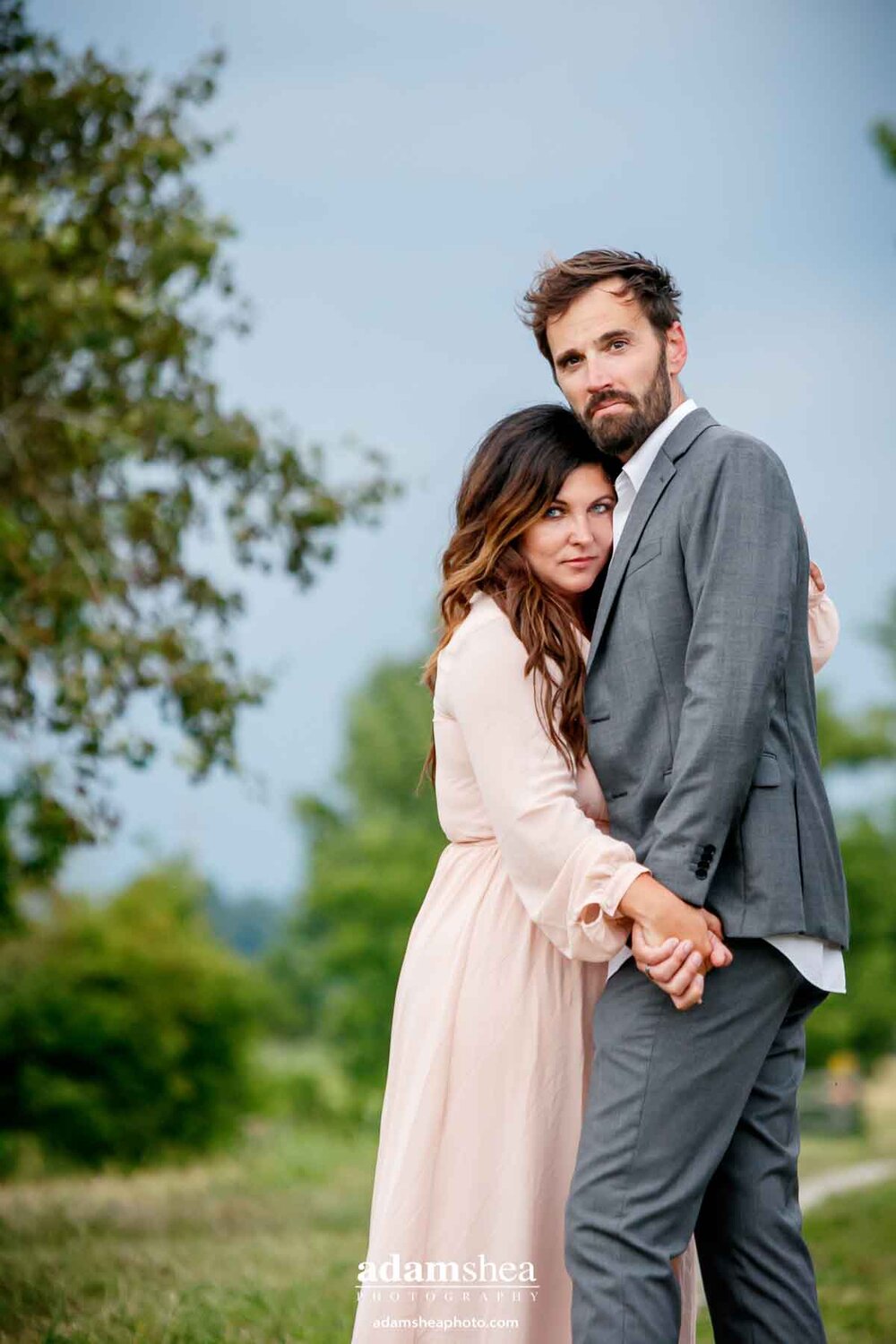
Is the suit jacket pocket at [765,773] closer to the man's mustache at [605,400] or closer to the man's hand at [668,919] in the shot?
the man's hand at [668,919]

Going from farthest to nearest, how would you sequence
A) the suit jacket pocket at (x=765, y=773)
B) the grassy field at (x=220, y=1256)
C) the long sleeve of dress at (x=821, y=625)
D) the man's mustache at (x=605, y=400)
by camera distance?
the grassy field at (x=220, y=1256) < the long sleeve of dress at (x=821, y=625) < the man's mustache at (x=605, y=400) < the suit jacket pocket at (x=765, y=773)

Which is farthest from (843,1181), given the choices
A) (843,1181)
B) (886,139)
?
(886,139)

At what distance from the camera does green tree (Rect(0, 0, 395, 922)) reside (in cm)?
596

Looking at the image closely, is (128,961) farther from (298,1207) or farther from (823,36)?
(823,36)

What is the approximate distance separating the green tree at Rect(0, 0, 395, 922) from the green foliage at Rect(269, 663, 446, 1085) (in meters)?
15.5

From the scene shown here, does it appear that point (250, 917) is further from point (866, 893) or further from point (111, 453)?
point (111, 453)

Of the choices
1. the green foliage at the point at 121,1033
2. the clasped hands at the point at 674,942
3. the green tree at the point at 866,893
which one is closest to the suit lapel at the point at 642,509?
the clasped hands at the point at 674,942

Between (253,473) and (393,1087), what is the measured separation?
3.91 m

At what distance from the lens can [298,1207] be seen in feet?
26.0

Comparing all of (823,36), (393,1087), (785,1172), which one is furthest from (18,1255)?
(823,36)

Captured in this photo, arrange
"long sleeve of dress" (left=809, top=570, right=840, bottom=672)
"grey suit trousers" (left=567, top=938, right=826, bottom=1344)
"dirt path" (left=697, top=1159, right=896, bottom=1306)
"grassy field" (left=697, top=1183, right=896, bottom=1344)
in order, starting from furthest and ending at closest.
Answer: "dirt path" (left=697, top=1159, right=896, bottom=1306) < "grassy field" (left=697, top=1183, right=896, bottom=1344) < "long sleeve of dress" (left=809, top=570, right=840, bottom=672) < "grey suit trousers" (left=567, top=938, right=826, bottom=1344)

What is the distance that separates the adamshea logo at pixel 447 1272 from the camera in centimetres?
295

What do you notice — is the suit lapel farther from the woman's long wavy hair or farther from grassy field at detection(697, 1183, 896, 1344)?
grassy field at detection(697, 1183, 896, 1344)

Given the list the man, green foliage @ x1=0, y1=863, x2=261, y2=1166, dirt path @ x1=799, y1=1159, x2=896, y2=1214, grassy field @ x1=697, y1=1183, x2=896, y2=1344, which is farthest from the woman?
green foliage @ x1=0, y1=863, x2=261, y2=1166
